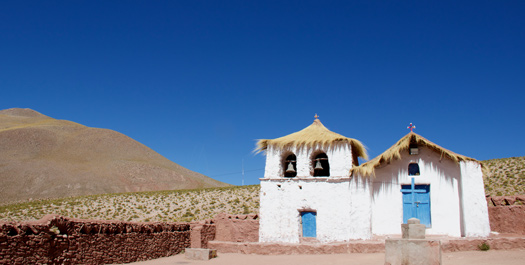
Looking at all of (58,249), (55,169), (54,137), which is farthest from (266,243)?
(54,137)

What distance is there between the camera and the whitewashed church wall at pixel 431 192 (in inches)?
621

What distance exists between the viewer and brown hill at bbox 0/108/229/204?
62.6 meters

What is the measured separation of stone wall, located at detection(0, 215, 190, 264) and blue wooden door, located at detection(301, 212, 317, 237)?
5317 mm

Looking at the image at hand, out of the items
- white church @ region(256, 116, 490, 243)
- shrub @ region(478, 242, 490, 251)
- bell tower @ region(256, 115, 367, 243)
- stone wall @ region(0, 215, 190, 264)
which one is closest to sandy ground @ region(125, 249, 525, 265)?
shrub @ region(478, 242, 490, 251)

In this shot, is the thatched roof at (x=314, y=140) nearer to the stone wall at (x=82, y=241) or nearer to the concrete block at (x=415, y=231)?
the stone wall at (x=82, y=241)

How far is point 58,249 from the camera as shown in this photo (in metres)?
11.2

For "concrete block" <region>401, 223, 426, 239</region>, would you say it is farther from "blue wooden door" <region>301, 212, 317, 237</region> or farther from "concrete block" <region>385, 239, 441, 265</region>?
"blue wooden door" <region>301, 212, 317, 237</region>

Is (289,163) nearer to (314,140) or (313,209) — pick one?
(314,140)

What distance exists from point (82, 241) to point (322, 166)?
33.0 feet

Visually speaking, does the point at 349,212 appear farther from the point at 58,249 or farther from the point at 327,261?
the point at 58,249

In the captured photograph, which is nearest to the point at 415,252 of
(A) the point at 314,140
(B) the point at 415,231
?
(B) the point at 415,231

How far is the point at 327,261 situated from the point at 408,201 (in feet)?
16.4

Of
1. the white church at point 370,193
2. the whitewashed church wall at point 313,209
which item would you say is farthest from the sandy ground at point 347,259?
the white church at point 370,193

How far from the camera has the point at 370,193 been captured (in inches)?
642
